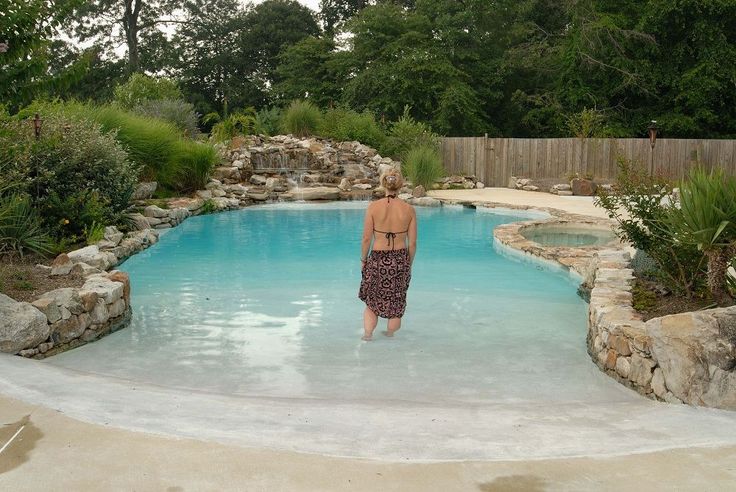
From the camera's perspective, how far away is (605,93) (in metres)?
24.6

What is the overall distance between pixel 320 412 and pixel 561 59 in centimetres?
2360

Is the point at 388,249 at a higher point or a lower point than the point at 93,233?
higher

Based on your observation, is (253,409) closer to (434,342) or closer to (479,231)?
(434,342)

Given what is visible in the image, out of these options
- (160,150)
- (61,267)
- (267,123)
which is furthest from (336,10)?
(61,267)

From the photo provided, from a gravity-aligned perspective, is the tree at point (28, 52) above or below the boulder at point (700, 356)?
above

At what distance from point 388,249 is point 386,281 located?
0.81 feet

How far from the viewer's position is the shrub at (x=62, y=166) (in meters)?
8.47

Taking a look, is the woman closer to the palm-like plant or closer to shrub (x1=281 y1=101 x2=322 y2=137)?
the palm-like plant

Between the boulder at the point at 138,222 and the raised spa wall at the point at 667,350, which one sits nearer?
the raised spa wall at the point at 667,350

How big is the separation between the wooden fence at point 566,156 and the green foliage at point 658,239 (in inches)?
529

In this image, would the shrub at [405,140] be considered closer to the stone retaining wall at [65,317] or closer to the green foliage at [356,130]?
the green foliage at [356,130]

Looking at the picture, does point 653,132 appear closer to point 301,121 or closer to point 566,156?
point 566,156

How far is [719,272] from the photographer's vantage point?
16.5 feet

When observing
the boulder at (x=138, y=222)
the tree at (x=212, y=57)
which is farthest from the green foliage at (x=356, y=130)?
the tree at (x=212, y=57)
